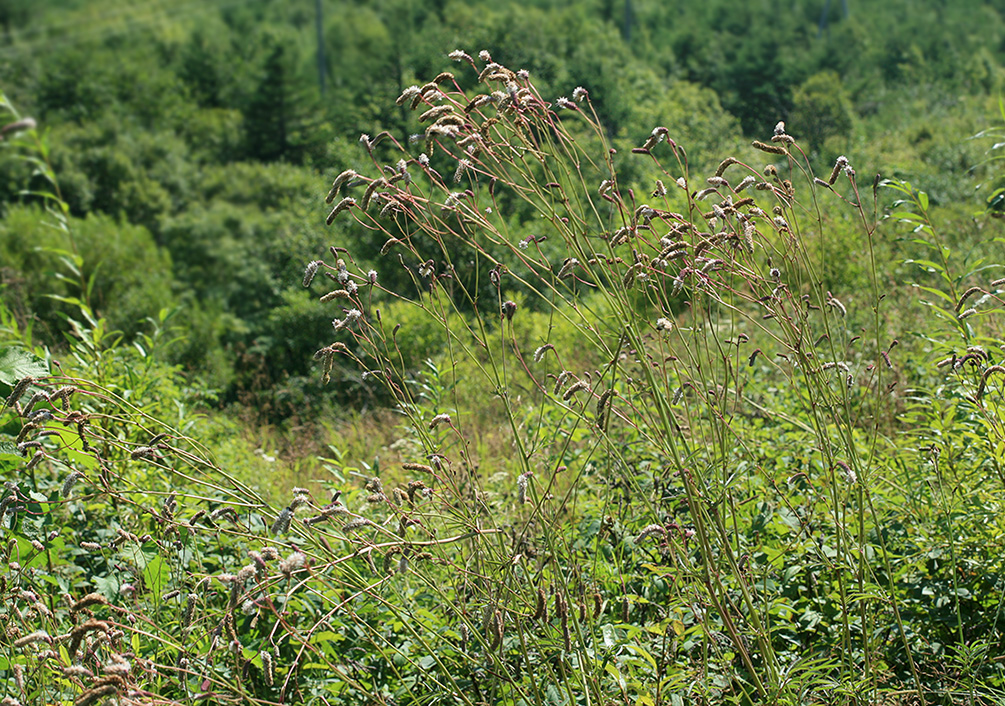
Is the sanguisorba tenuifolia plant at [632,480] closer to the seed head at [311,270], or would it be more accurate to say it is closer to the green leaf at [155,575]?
the seed head at [311,270]

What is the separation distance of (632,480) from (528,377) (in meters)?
3.02

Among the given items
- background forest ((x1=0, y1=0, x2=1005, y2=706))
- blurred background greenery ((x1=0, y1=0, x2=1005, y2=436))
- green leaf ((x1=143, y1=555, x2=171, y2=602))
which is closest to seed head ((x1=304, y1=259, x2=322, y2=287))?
background forest ((x1=0, y1=0, x2=1005, y2=706))

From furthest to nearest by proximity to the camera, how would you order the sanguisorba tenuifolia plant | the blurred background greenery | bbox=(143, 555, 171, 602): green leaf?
the blurred background greenery, bbox=(143, 555, 171, 602): green leaf, the sanguisorba tenuifolia plant

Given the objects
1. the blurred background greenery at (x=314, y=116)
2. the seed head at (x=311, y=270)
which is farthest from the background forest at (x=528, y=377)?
the blurred background greenery at (x=314, y=116)

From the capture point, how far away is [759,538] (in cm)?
224

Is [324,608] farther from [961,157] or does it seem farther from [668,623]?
[961,157]

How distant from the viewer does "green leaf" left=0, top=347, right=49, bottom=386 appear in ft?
7.18

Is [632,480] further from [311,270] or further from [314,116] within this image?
[314,116]

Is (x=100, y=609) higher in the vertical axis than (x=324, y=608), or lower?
lower

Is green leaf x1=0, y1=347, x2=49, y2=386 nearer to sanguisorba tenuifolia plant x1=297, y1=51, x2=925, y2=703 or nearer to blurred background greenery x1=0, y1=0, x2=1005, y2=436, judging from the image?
sanguisorba tenuifolia plant x1=297, y1=51, x2=925, y2=703

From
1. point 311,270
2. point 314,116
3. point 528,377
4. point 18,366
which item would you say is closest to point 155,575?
point 18,366

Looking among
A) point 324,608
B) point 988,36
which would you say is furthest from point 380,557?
point 988,36

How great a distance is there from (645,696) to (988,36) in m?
39.0

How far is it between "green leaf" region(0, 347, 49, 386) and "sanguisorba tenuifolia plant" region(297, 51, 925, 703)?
36.0 inches
